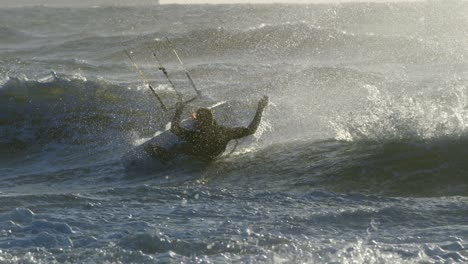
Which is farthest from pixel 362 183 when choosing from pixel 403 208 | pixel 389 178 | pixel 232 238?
pixel 232 238

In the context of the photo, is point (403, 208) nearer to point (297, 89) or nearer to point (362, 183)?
point (362, 183)

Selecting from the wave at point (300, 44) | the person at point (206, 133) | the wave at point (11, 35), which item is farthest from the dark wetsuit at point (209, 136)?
the wave at point (11, 35)

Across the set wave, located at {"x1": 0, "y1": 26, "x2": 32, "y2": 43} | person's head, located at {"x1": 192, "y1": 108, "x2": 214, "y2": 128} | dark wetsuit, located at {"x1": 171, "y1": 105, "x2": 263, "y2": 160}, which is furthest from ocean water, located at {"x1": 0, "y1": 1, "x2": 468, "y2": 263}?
wave, located at {"x1": 0, "y1": 26, "x2": 32, "y2": 43}

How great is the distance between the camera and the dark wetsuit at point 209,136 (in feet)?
41.0

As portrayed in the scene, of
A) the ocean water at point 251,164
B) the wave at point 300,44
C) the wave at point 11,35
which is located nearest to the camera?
the ocean water at point 251,164

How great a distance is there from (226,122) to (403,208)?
7021 mm

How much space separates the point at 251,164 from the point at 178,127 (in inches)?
52.1

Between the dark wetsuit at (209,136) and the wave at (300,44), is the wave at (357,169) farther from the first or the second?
the wave at (300,44)

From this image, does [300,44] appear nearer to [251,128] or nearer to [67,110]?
[67,110]

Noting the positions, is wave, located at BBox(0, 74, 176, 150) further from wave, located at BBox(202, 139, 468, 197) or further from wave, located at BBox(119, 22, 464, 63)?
wave, located at BBox(119, 22, 464, 63)

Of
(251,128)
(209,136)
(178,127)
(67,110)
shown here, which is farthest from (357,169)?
(67,110)

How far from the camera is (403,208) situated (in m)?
9.59

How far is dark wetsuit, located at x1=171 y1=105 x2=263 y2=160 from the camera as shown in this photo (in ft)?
41.0

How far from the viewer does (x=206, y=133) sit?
495 inches
